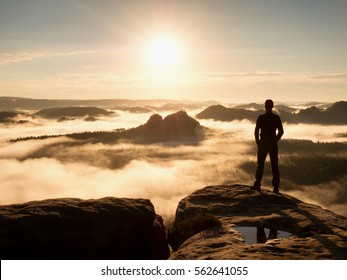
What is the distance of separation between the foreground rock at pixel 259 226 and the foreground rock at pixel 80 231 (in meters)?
1.51

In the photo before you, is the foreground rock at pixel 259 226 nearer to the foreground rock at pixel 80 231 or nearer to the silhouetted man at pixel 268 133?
the foreground rock at pixel 80 231

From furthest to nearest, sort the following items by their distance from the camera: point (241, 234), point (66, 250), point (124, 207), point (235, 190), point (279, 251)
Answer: point (235, 190) → point (124, 207) → point (241, 234) → point (66, 250) → point (279, 251)

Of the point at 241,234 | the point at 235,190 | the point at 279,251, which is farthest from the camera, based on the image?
the point at 235,190

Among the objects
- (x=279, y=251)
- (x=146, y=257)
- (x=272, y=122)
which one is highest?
(x=272, y=122)

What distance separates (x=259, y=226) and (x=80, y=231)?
19.0ft

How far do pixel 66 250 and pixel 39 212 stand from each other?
1.46 metres

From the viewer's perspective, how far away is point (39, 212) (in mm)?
10844

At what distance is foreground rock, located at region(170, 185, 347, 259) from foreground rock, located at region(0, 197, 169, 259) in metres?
1.51

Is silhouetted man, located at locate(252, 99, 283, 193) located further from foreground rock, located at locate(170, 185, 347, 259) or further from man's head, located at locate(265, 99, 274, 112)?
foreground rock, located at locate(170, 185, 347, 259)

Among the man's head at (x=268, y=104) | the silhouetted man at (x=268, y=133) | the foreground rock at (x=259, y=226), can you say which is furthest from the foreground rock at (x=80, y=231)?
the man's head at (x=268, y=104)

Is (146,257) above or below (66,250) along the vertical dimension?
below

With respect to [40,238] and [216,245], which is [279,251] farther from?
[40,238]
